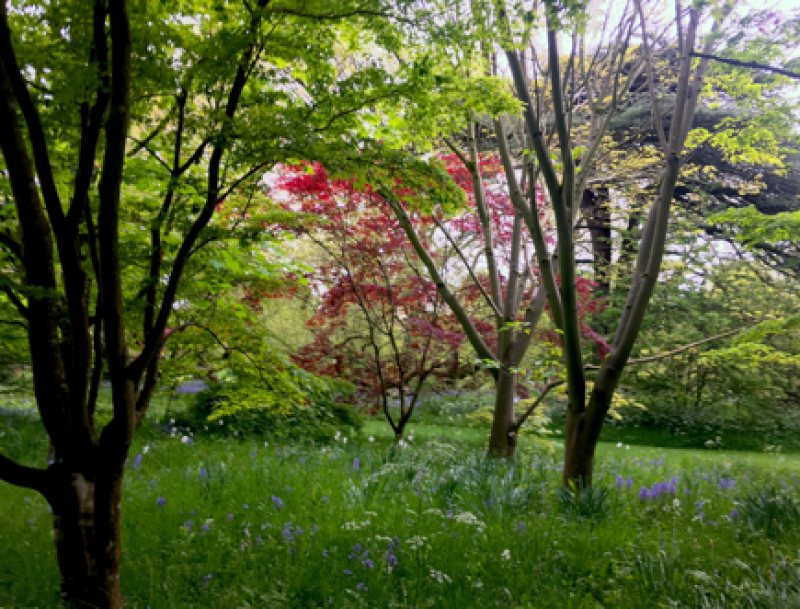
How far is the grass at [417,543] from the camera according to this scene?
97.1 inches

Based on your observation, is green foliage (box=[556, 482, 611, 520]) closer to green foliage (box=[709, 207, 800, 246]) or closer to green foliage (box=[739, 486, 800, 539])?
green foliage (box=[739, 486, 800, 539])

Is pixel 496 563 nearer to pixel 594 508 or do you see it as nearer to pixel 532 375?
pixel 594 508

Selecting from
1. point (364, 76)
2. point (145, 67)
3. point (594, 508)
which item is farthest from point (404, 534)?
point (145, 67)

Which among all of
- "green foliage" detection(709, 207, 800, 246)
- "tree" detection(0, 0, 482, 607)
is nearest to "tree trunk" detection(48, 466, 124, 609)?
"tree" detection(0, 0, 482, 607)

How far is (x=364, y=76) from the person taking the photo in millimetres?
2232

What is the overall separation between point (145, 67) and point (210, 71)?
272mm

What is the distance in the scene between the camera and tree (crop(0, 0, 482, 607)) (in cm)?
182

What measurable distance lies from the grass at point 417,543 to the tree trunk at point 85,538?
349 mm

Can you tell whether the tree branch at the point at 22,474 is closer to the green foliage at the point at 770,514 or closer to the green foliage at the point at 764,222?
the green foliage at the point at 770,514

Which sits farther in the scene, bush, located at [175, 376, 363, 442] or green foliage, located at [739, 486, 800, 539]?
bush, located at [175, 376, 363, 442]

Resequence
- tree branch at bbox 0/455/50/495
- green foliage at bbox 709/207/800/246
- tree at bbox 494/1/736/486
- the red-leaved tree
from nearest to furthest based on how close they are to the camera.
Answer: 1. tree branch at bbox 0/455/50/495
2. tree at bbox 494/1/736/486
3. green foliage at bbox 709/207/800/246
4. the red-leaved tree

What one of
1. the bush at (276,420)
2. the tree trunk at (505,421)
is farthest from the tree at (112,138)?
the bush at (276,420)

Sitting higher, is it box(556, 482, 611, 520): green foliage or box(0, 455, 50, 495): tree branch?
box(0, 455, 50, 495): tree branch

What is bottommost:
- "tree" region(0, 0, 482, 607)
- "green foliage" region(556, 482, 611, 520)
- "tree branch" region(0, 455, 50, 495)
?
"green foliage" region(556, 482, 611, 520)
